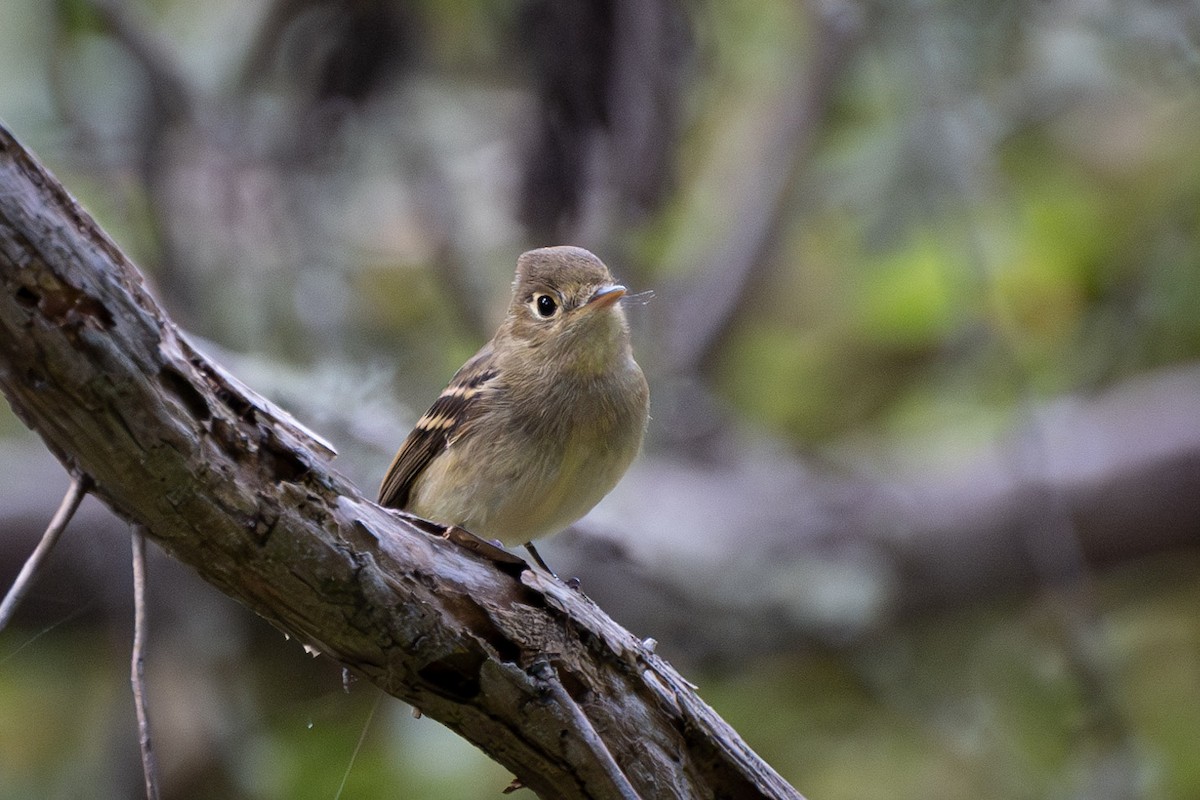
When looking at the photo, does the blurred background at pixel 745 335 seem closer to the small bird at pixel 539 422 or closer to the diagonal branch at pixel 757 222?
the diagonal branch at pixel 757 222

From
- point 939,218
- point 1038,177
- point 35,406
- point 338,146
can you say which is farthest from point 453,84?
point 35,406

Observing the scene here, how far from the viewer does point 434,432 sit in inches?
156

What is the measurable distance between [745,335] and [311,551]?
5514 mm

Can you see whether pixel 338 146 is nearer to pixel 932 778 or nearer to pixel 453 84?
pixel 453 84

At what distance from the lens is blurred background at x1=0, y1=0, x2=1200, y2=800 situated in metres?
5.20

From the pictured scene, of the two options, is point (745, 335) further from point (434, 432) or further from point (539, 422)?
point (539, 422)

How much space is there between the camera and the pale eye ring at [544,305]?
4070mm

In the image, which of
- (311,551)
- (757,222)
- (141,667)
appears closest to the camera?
(141,667)

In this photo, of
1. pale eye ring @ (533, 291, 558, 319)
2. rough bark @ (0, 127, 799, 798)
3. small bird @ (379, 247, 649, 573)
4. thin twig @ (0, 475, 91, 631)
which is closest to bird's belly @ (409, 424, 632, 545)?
small bird @ (379, 247, 649, 573)

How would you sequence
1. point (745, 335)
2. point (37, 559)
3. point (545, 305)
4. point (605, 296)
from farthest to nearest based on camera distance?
point (745, 335)
point (545, 305)
point (605, 296)
point (37, 559)

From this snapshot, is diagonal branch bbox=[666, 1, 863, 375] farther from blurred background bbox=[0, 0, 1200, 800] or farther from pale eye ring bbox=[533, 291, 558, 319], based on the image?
pale eye ring bbox=[533, 291, 558, 319]

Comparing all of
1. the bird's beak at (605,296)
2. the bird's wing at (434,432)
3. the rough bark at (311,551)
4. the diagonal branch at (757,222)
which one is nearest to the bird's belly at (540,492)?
the bird's wing at (434,432)

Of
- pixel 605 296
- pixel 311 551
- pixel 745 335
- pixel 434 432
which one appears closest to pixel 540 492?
pixel 434 432

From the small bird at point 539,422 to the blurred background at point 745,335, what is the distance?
2.03 ft
